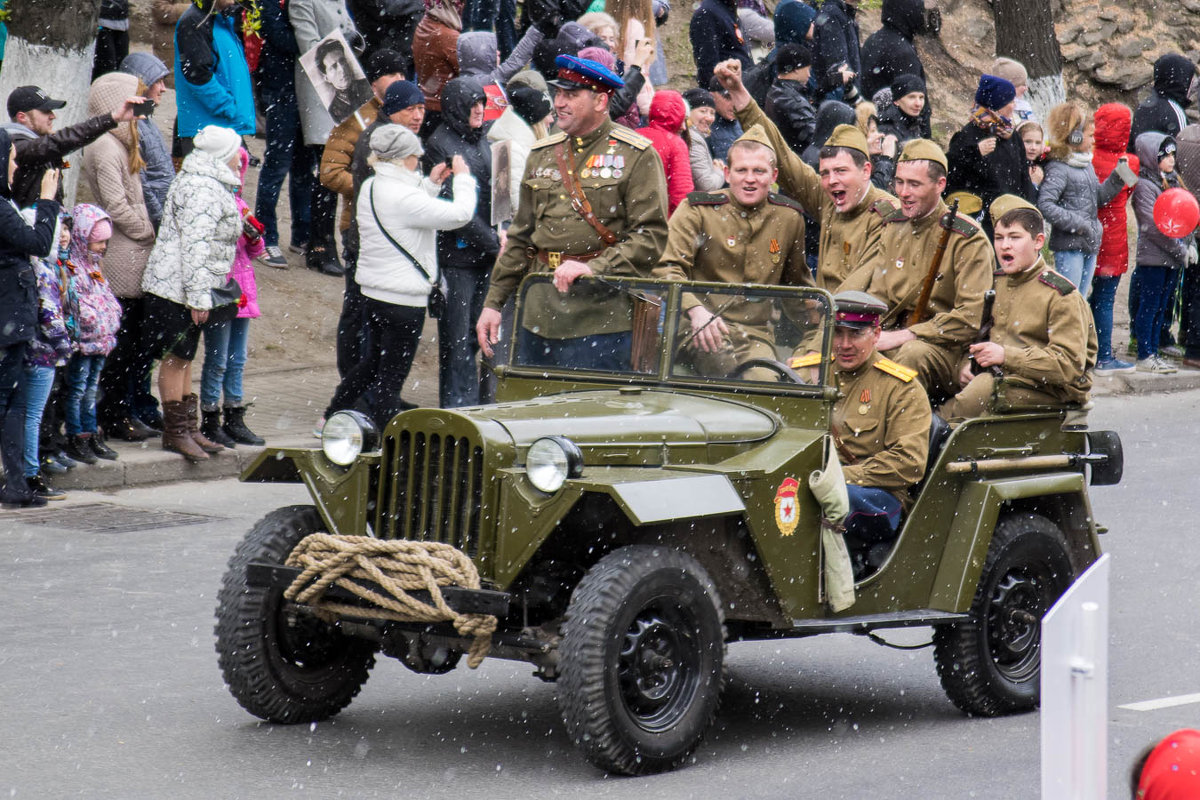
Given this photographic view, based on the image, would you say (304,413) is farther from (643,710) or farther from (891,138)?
(643,710)

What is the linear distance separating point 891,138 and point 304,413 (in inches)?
185

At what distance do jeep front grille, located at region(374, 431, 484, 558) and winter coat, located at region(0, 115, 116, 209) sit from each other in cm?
420

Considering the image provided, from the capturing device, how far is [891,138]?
12.7m

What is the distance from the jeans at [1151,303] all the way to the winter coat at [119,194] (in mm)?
9424

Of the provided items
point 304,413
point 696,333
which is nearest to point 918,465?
point 696,333

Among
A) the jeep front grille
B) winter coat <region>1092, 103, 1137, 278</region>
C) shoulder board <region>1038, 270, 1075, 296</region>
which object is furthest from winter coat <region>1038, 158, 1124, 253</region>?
the jeep front grille

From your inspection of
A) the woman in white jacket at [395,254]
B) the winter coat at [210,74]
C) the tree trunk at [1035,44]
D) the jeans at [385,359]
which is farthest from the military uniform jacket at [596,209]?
the tree trunk at [1035,44]

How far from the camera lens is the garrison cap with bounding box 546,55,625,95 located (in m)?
7.82

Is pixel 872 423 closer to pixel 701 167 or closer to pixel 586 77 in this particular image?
pixel 586 77

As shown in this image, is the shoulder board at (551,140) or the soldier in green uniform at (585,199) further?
the shoulder board at (551,140)

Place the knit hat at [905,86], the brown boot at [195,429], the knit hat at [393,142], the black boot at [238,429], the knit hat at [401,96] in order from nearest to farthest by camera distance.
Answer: the knit hat at [393,142] → the brown boot at [195,429] → the knit hat at [401,96] → the black boot at [238,429] → the knit hat at [905,86]

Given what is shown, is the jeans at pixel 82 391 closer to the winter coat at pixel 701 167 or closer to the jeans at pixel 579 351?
the jeans at pixel 579 351

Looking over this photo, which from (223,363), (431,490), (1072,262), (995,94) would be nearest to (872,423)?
(431,490)

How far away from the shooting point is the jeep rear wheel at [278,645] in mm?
5820
